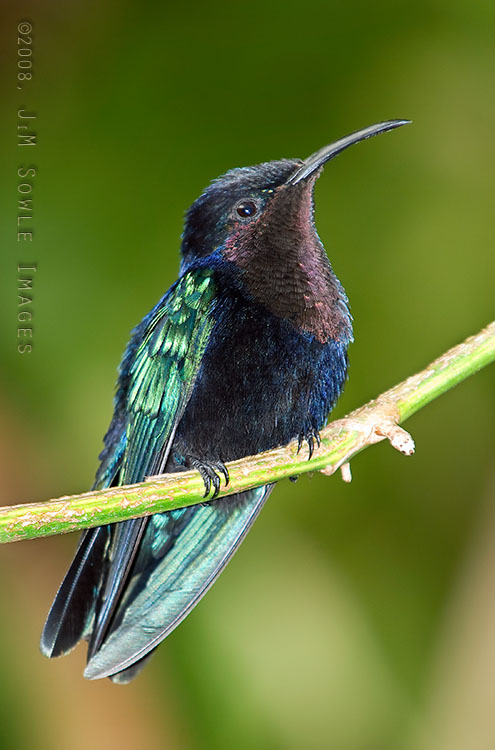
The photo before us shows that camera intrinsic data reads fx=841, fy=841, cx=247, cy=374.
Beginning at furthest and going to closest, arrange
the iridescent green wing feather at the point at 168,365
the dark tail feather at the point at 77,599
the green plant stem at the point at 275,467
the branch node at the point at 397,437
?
the iridescent green wing feather at the point at 168,365 → the dark tail feather at the point at 77,599 → the branch node at the point at 397,437 → the green plant stem at the point at 275,467

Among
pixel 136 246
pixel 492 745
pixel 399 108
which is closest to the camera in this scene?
pixel 136 246

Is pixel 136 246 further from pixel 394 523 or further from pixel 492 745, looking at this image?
pixel 492 745

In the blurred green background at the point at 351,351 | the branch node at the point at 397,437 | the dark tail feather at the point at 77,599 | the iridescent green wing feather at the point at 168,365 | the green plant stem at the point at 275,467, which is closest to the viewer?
the green plant stem at the point at 275,467

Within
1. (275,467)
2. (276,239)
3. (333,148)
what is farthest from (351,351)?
(275,467)

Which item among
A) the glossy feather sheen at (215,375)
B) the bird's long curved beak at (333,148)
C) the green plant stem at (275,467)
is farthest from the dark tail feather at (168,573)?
the bird's long curved beak at (333,148)

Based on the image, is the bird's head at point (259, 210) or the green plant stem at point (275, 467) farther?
the bird's head at point (259, 210)

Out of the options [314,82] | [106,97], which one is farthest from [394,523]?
[106,97]

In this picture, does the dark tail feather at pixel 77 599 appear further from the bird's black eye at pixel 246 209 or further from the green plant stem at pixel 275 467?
the bird's black eye at pixel 246 209
